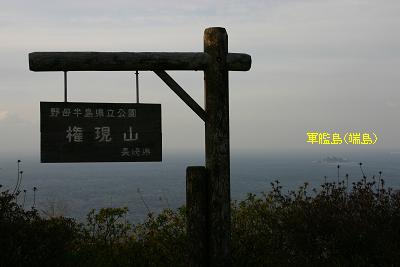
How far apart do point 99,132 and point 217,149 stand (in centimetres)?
141

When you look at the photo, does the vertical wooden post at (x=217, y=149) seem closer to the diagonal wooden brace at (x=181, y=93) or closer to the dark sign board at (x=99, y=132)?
the diagonal wooden brace at (x=181, y=93)

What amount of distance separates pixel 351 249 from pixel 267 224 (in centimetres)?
146

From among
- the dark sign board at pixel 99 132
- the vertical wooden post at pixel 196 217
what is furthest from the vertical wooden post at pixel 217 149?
the dark sign board at pixel 99 132

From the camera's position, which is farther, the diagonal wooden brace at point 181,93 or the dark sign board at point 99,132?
the diagonal wooden brace at point 181,93

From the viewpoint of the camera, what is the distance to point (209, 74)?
580 cm

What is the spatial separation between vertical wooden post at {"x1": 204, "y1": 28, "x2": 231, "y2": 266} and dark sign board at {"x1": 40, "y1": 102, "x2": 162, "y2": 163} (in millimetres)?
646

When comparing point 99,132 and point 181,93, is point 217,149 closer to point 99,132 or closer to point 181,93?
point 181,93

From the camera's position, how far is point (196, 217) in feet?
18.7

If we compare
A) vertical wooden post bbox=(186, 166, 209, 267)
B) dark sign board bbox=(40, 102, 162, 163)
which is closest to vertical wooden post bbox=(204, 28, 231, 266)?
vertical wooden post bbox=(186, 166, 209, 267)

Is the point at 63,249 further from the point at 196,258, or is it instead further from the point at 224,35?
the point at 224,35

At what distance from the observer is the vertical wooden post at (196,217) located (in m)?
5.68

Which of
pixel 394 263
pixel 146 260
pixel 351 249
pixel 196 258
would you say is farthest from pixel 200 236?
pixel 394 263

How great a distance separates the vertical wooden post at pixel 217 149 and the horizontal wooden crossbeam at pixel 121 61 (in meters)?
0.15

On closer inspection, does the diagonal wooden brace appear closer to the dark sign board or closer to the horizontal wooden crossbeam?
the horizontal wooden crossbeam
